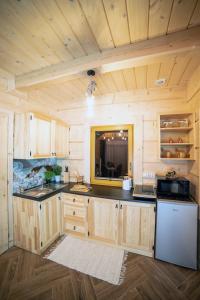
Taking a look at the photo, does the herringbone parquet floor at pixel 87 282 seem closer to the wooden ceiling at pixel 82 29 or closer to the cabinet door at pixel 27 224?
the cabinet door at pixel 27 224

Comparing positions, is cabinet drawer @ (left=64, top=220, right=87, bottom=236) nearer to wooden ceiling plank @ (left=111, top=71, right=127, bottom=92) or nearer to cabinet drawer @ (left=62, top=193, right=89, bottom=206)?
cabinet drawer @ (left=62, top=193, right=89, bottom=206)

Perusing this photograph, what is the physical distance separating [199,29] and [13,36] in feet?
5.78

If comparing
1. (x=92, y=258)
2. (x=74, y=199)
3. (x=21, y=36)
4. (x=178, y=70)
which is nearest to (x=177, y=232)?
(x=92, y=258)

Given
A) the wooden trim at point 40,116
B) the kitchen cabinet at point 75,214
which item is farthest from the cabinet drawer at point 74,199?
the wooden trim at point 40,116

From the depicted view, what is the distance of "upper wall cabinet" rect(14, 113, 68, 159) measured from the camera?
2.17m

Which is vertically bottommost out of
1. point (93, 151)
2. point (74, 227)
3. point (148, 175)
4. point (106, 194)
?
point (74, 227)

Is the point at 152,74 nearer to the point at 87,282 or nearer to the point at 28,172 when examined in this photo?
the point at 28,172

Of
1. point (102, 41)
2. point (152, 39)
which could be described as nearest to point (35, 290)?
point (102, 41)

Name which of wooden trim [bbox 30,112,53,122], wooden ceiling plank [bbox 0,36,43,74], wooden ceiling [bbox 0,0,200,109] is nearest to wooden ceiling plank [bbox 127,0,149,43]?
wooden ceiling [bbox 0,0,200,109]

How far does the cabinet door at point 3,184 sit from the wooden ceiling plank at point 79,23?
157 cm

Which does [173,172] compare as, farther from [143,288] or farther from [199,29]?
[199,29]

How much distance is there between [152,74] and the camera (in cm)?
212

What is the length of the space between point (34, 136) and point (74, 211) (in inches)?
56.4

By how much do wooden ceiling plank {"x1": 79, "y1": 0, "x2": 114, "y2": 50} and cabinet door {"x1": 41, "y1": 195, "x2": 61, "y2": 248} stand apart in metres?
2.22
